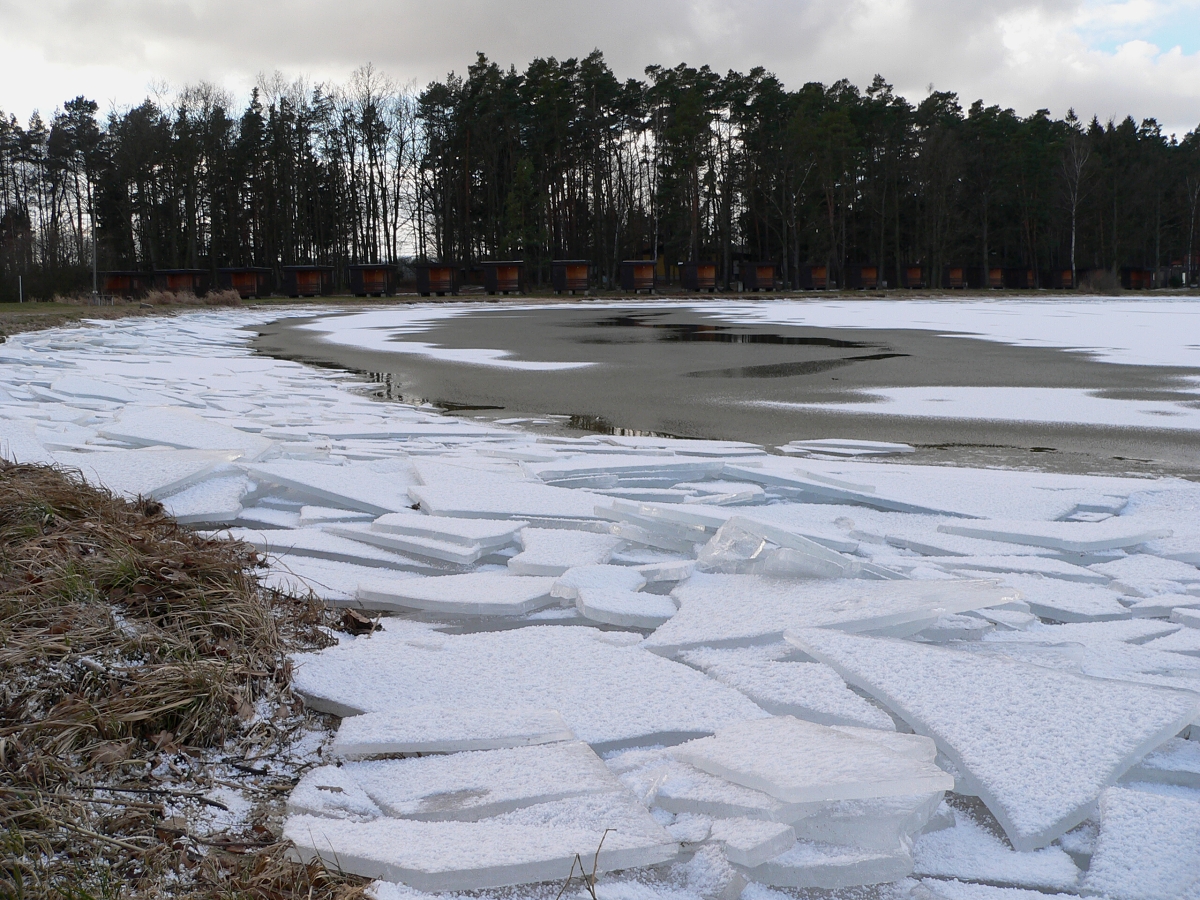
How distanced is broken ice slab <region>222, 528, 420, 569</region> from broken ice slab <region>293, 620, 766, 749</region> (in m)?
0.82

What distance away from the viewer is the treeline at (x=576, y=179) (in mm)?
54750

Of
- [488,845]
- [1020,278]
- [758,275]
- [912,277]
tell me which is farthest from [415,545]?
[1020,278]

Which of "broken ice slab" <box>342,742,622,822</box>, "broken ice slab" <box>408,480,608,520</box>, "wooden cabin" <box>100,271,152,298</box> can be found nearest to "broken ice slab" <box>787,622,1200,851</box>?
"broken ice slab" <box>342,742,622,822</box>

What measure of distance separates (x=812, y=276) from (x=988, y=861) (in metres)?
51.9

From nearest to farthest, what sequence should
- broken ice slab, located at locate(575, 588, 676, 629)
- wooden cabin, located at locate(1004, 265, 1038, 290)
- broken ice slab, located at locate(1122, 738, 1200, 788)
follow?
broken ice slab, located at locate(1122, 738, 1200, 788) < broken ice slab, located at locate(575, 588, 676, 629) < wooden cabin, located at locate(1004, 265, 1038, 290)

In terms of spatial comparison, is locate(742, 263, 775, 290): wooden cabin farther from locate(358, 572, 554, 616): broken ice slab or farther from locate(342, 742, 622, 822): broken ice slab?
locate(342, 742, 622, 822): broken ice slab

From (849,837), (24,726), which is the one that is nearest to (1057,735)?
(849,837)

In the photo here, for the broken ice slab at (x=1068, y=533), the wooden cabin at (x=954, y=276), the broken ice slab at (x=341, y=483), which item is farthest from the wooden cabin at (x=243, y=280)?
the broken ice slab at (x=1068, y=533)

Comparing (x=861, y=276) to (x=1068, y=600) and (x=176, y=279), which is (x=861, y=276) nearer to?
(x=176, y=279)

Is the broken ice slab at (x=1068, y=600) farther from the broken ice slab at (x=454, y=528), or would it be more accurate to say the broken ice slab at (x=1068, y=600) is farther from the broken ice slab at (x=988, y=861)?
the broken ice slab at (x=454, y=528)

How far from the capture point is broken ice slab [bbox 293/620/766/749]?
2.22 m

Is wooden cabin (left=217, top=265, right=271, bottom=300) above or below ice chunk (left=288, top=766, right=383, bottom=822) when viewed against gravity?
above

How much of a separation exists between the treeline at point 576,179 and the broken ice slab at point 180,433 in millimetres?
49122

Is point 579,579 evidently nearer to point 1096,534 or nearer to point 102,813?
point 102,813
